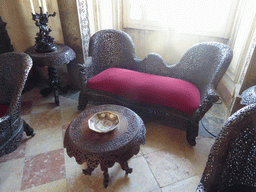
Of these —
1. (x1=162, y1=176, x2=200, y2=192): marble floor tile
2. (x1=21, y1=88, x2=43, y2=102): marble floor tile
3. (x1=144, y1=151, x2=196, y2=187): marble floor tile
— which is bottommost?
(x1=162, y1=176, x2=200, y2=192): marble floor tile

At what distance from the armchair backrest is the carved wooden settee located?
73 cm

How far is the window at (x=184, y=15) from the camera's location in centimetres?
268

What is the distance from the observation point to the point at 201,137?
2.14 meters

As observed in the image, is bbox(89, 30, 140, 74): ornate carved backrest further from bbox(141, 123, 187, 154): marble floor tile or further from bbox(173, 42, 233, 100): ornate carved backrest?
bbox(141, 123, 187, 154): marble floor tile

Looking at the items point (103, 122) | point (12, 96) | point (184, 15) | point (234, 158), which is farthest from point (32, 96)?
point (234, 158)

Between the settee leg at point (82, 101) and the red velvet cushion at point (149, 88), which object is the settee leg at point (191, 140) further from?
the settee leg at point (82, 101)

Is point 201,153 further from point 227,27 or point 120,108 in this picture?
point 227,27

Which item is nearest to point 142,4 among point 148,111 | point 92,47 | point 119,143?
point 92,47

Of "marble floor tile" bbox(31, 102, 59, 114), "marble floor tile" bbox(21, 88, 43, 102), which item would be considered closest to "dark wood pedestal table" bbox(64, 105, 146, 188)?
"marble floor tile" bbox(31, 102, 59, 114)

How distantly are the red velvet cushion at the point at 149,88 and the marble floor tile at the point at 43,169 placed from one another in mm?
932

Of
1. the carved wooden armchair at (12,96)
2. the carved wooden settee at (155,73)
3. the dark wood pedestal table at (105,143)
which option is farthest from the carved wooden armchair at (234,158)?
the carved wooden armchair at (12,96)

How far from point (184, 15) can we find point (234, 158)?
2458mm

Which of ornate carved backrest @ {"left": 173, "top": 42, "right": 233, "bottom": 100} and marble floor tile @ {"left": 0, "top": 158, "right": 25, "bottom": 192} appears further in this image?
ornate carved backrest @ {"left": 173, "top": 42, "right": 233, "bottom": 100}

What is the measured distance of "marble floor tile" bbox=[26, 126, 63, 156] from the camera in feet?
6.49
